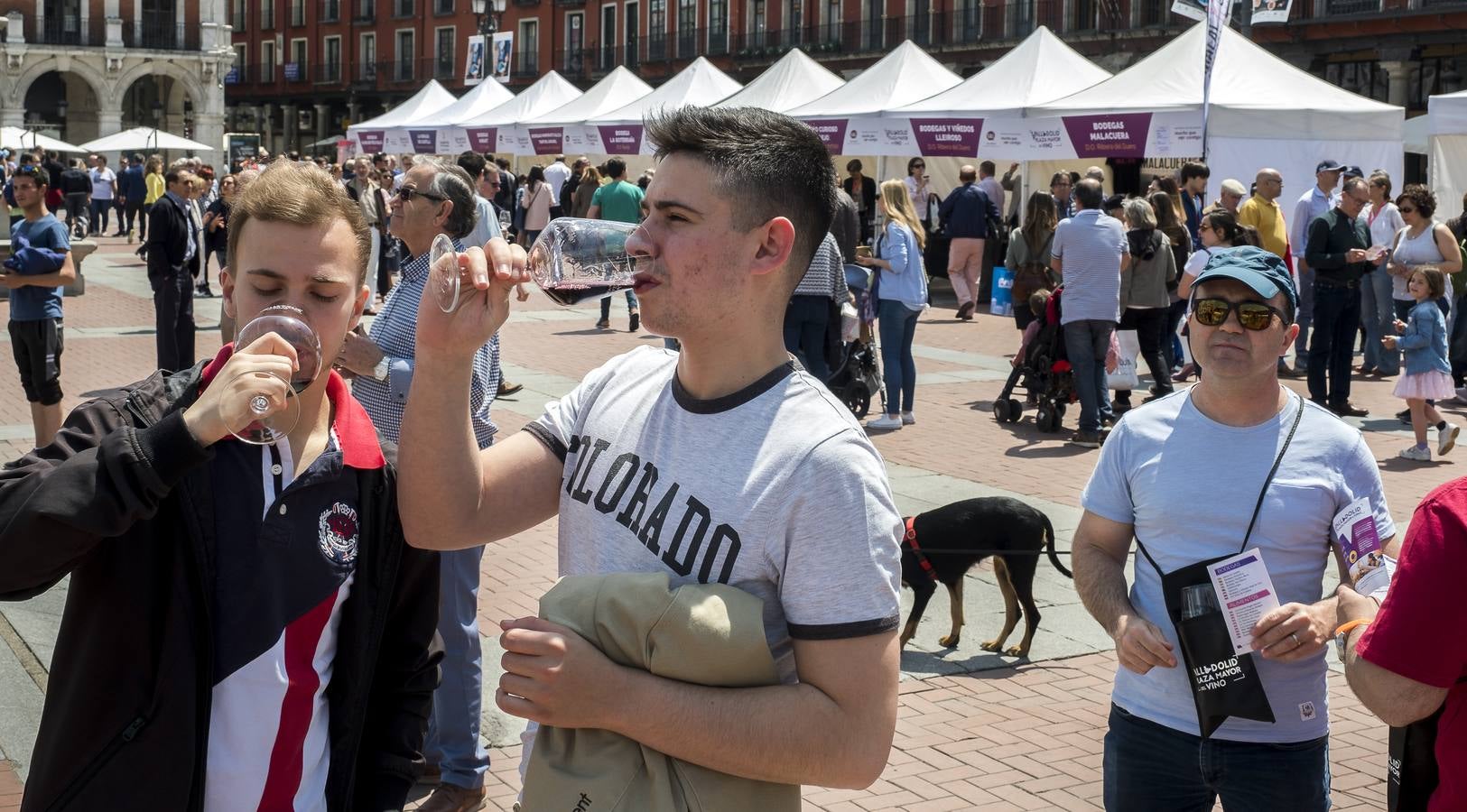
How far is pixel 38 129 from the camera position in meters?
61.3

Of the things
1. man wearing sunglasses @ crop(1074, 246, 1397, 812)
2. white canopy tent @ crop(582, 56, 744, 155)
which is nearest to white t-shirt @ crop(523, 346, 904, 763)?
man wearing sunglasses @ crop(1074, 246, 1397, 812)

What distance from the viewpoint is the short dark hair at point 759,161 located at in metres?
1.95

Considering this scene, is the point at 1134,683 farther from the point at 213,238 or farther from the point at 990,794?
the point at 213,238

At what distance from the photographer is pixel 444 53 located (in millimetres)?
71312

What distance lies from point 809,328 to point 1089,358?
6.91 ft

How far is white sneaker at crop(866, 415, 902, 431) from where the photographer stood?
10.7 meters

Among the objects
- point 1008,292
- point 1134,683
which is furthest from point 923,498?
point 1008,292

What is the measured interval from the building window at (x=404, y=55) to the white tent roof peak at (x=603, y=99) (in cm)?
4613

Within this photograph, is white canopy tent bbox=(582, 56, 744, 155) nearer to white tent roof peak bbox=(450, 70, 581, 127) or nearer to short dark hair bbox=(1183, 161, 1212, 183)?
white tent roof peak bbox=(450, 70, 581, 127)

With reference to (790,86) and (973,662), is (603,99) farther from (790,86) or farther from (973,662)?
(973,662)

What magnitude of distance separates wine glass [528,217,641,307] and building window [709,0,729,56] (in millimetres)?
54695

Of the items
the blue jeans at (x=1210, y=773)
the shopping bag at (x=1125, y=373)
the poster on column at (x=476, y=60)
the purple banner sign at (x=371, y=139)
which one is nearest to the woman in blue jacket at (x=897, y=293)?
the shopping bag at (x=1125, y=373)

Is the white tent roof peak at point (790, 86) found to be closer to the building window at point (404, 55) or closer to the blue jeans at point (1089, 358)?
the blue jeans at point (1089, 358)

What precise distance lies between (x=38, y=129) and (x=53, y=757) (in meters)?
66.3
